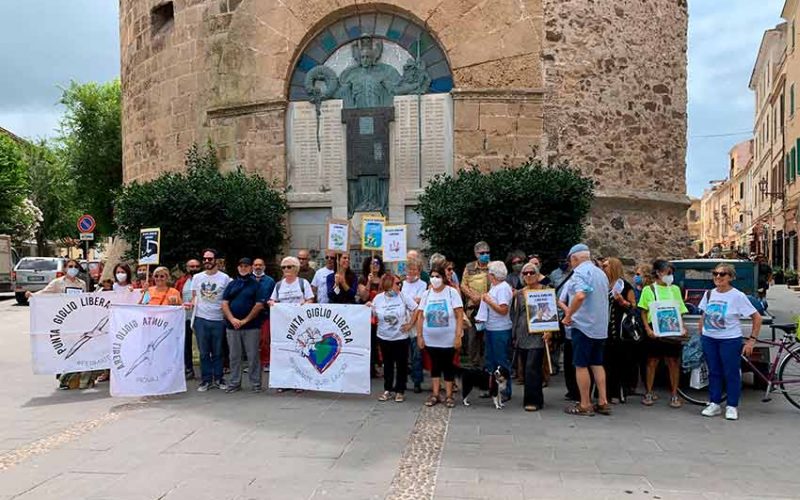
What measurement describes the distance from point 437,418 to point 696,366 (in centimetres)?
302

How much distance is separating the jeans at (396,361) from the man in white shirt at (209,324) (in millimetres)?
2162

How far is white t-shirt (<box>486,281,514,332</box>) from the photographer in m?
7.36

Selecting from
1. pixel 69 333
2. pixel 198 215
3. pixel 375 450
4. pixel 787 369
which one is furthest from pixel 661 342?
pixel 198 215

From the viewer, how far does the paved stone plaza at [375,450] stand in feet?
15.3

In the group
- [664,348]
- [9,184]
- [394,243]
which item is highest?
[9,184]

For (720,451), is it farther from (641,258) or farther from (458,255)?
(641,258)

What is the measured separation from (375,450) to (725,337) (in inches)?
152

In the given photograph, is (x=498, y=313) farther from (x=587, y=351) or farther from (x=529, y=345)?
(x=587, y=351)

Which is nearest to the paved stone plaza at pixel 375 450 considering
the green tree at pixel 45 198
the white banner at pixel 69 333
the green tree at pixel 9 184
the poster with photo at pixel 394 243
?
the white banner at pixel 69 333

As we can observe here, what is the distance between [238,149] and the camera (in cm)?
1320

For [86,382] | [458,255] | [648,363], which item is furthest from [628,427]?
[86,382]

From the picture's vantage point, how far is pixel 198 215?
11.3 m

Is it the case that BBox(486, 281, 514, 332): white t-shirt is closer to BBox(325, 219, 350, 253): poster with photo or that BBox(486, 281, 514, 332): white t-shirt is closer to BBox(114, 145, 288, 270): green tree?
BBox(325, 219, 350, 253): poster with photo

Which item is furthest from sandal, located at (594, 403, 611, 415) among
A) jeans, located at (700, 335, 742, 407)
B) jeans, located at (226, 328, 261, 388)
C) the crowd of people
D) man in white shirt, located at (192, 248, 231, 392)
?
man in white shirt, located at (192, 248, 231, 392)
